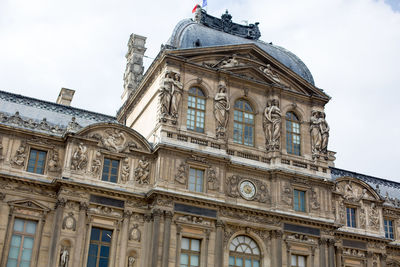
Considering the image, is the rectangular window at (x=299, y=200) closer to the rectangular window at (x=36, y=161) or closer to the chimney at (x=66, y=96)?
the rectangular window at (x=36, y=161)

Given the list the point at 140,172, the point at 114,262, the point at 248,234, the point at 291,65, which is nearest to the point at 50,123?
the point at 140,172

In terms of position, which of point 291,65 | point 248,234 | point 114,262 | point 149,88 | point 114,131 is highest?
point 291,65

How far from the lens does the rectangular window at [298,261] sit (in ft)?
127

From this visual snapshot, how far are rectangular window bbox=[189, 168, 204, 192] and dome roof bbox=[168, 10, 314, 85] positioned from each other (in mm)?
9274

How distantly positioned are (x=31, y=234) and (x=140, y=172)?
761cm

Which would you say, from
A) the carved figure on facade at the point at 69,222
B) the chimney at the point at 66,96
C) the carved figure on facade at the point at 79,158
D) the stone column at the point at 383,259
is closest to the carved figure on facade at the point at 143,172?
the carved figure on facade at the point at 79,158

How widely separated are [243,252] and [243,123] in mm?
9093

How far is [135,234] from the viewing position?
3566 centimetres

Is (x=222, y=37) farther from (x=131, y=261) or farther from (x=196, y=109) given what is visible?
(x=131, y=261)

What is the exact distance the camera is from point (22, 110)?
39.5m

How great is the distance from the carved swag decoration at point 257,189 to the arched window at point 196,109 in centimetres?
392

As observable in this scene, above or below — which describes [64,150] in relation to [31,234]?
above

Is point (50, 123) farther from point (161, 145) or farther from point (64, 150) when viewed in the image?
point (161, 145)

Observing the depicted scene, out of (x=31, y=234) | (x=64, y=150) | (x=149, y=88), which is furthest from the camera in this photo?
(x=149, y=88)
